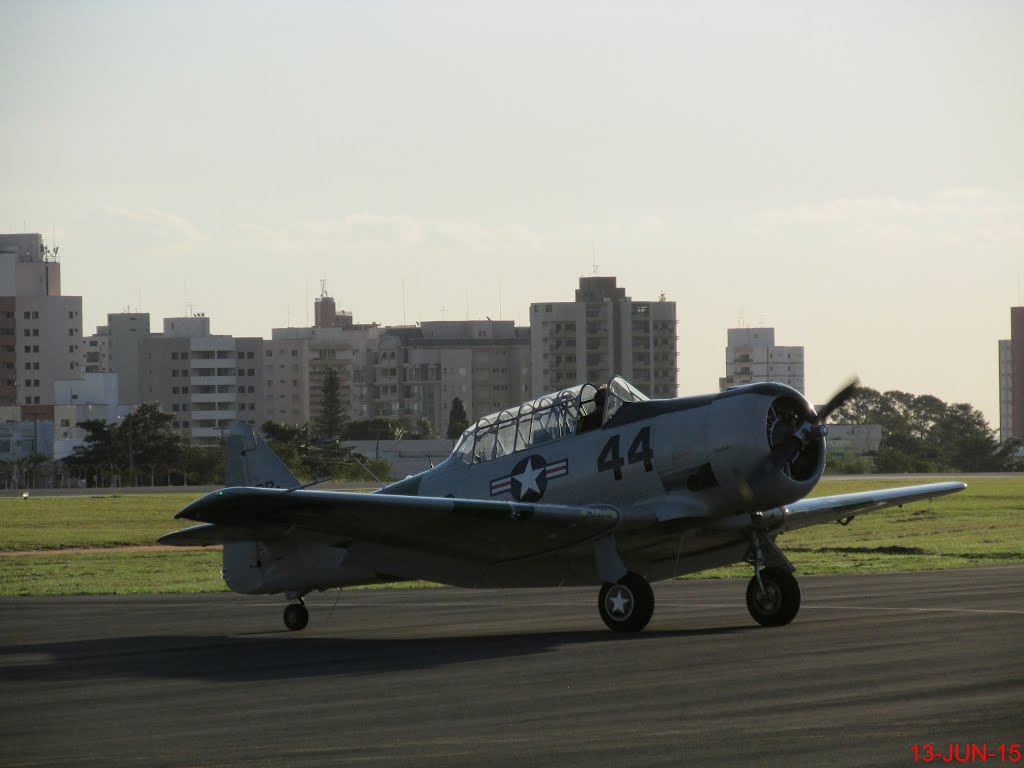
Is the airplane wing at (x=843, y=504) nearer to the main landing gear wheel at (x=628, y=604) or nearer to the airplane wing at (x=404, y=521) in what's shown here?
the main landing gear wheel at (x=628, y=604)

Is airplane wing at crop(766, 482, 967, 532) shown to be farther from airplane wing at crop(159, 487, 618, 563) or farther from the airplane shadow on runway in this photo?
airplane wing at crop(159, 487, 618, 563)

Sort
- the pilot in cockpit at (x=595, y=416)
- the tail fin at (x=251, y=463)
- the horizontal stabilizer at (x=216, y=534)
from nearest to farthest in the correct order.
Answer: the horizontal stabilizer at (x=216, y=534)
the pilot in cockpit at (x=595, y=416)
the tail fin at (x=251, y=463)

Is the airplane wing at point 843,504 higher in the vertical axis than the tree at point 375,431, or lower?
lower

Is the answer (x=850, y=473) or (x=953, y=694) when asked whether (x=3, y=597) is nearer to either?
(x=953, y=694)

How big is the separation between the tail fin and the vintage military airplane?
0.97m

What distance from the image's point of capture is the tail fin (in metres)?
21.3

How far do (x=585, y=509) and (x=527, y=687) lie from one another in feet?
16.7

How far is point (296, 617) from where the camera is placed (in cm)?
2008

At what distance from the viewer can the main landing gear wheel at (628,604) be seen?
1761 cm

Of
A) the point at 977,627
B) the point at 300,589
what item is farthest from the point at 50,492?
the point at 977,627

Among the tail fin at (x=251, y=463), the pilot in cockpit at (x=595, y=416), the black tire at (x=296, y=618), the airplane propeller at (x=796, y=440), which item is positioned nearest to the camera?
the airplane propeller at (x=796, y=440)

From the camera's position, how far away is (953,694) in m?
11.4

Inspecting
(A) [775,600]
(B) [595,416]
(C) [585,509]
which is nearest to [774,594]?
(A) [775,600]

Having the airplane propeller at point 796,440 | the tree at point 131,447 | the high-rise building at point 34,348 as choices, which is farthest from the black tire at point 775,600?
the high-rise building at point 34,348
